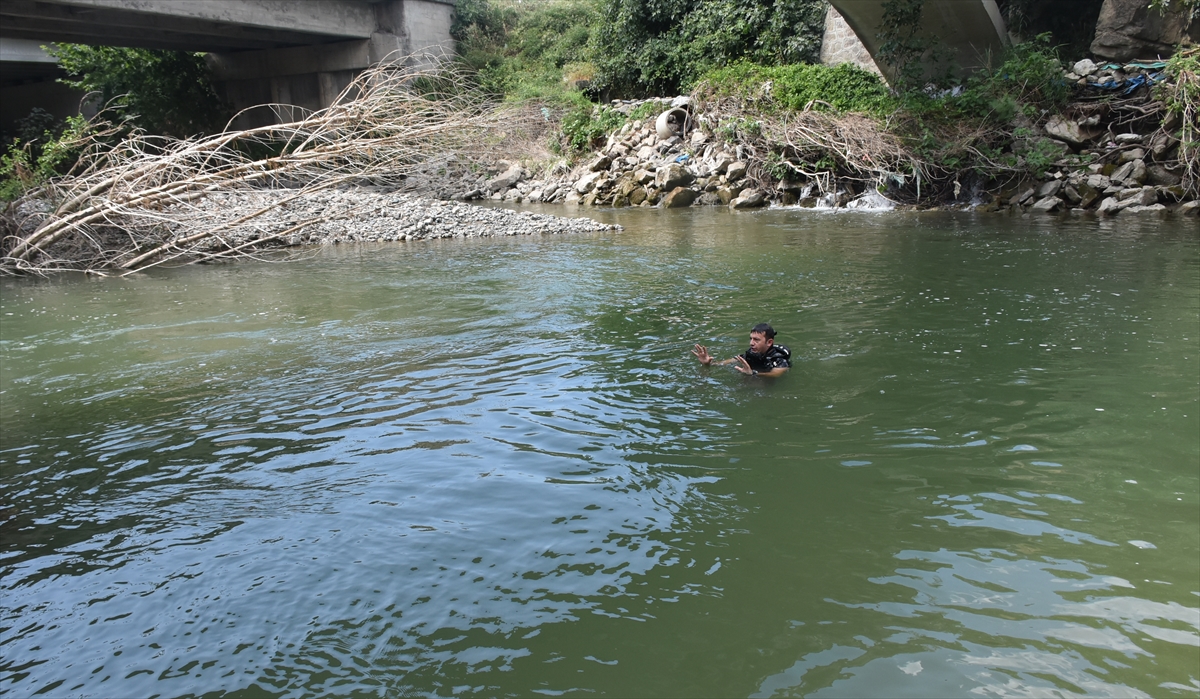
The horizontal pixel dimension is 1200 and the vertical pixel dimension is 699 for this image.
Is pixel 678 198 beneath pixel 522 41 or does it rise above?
beneath

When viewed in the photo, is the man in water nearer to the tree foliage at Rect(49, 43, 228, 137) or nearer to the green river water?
the green river water

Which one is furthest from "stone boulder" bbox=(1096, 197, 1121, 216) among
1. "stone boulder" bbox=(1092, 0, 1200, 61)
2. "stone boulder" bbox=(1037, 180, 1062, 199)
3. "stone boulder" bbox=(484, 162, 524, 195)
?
"stone boulder" bbox=(484, 162, 524, 195)

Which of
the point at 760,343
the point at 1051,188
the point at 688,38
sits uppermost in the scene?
the point at 688,38

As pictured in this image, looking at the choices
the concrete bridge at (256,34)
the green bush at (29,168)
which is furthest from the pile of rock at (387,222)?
the concrete bridge at (256,34)

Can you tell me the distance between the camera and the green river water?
3.91m

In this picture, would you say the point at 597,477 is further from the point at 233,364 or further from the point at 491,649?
Result: the point at 233,364

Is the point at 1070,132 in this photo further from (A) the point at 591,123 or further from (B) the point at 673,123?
(A) the point at 591,123

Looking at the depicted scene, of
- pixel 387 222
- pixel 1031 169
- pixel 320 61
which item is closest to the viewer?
pixel 1031 169

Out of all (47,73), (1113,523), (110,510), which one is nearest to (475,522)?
(110,510)

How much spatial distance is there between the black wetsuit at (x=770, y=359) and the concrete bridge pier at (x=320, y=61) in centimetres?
2606

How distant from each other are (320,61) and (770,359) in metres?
29.4

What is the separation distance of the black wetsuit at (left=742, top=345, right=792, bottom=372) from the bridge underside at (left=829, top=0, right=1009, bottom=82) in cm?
1642

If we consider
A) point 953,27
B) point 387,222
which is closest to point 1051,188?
point 953,27

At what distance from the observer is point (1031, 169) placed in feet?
67.8
